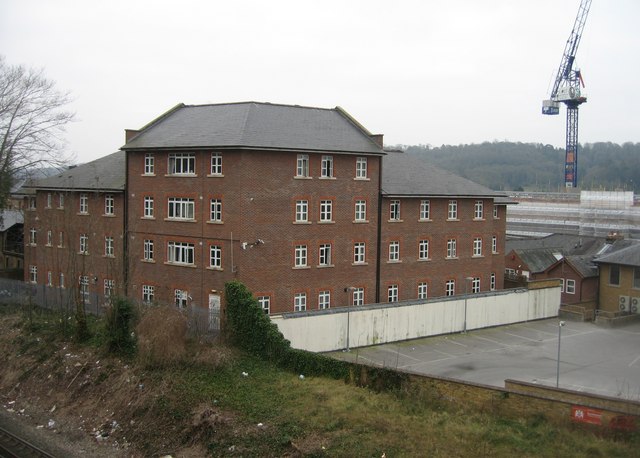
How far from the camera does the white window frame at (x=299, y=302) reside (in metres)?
34.3

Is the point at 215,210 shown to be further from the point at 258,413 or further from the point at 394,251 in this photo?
the point at 258,413

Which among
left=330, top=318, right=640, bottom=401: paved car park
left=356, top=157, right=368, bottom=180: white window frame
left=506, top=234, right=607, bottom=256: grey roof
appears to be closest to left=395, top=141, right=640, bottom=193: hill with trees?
left=506, top=234, right=607, bottom=256: grey roof

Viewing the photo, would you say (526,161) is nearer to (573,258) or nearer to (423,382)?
(573,258)

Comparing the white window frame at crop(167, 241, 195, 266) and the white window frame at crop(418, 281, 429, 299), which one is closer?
the white window frame at crop(167, 241, 195, 266)

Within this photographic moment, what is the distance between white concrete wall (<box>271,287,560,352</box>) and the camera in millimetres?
30125

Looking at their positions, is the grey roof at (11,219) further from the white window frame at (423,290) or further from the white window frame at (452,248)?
the white window frame at (452,248)

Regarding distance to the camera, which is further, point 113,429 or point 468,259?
point 468,259

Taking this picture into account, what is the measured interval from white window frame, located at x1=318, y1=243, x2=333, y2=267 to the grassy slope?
1027cm

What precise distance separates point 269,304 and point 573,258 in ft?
87.7

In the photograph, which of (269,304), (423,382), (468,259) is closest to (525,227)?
(468,259)

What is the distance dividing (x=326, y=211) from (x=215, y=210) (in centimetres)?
627

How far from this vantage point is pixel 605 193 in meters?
78.5

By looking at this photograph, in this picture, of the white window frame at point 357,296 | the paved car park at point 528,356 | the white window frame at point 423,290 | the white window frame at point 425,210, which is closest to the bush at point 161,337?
the paved car park at point 528,356

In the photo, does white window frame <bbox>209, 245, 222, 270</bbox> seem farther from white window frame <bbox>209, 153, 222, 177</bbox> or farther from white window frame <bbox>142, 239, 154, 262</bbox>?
white window frame <bbox>142, 239, 154, 262</bbox>
